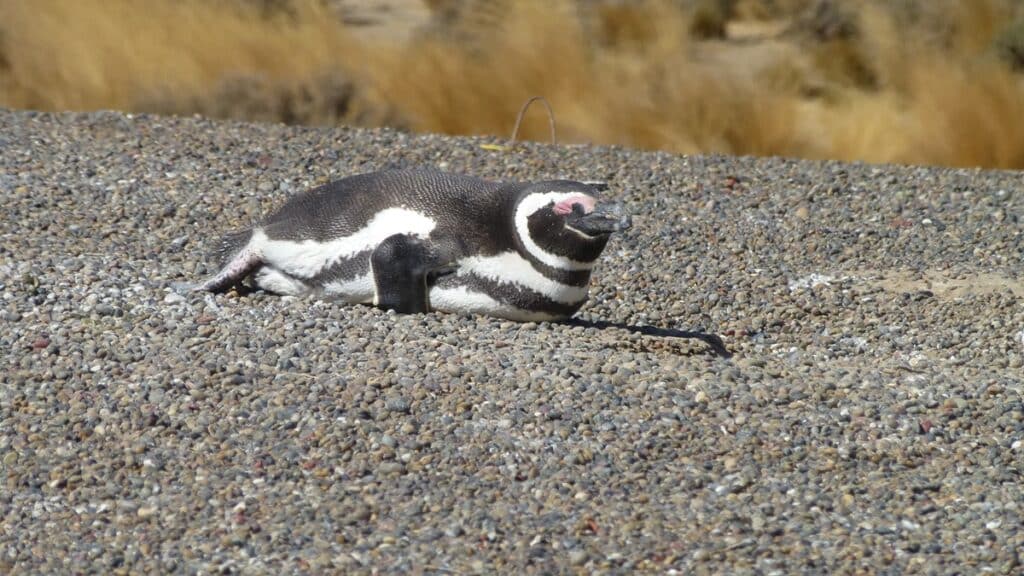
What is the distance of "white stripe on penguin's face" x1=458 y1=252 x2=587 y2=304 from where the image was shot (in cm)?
466

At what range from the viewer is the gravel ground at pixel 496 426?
3.45 m

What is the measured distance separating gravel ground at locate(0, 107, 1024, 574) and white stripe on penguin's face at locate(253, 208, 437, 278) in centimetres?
15

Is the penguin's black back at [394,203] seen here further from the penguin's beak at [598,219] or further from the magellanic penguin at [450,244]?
the penguin's beak at [598,219]

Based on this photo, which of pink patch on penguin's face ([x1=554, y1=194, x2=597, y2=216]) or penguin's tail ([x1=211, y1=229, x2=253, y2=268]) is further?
penguin's tail ([x1=211, y1=229, x2=253, y2=268])

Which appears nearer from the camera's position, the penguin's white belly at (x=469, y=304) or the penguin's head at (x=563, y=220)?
the penguin's head at (x=563, y=220)

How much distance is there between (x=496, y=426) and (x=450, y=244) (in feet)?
2.84

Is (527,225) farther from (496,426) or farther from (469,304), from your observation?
(496,426)

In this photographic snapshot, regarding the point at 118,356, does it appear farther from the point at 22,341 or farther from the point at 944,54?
the point at 944,54

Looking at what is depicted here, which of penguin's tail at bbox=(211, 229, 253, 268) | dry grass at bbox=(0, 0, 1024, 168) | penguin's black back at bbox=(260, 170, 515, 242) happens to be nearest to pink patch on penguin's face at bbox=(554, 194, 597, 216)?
penguin's black back at bbox=(260, 170, 515, 242)

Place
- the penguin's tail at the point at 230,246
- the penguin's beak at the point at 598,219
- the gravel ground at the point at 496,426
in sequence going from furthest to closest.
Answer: the penguin's tail at the point at 230,246
the penguin's beak at the point at 598,219
the gravel ground at the point at 496,426

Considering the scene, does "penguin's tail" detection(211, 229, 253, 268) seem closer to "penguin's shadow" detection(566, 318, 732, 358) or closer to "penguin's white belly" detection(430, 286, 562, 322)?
"penguin's white belly" detection(430, 286, 562, 322)

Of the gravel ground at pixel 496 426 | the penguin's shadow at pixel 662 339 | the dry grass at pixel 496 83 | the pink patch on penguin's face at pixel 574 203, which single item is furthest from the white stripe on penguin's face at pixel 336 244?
the dry grass at pixel 496 83

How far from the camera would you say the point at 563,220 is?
14.9 feet

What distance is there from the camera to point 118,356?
429cm
